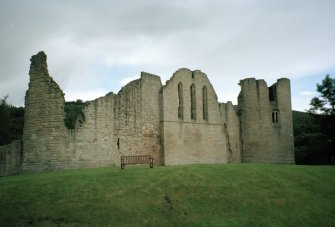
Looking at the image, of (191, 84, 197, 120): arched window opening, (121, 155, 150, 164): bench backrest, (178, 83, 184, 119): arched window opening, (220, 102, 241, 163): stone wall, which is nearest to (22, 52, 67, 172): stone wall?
(121, 155, 150, 164): bench backrest

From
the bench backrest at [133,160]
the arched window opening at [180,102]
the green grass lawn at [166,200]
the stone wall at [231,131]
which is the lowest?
the green grass lawn at [166,200]

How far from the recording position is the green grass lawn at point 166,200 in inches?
517

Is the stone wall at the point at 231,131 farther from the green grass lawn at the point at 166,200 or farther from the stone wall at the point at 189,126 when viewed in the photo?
the green grass lawn at the point at 166,200

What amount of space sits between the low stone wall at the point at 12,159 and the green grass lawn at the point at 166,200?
3695mm

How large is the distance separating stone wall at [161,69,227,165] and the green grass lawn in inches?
313

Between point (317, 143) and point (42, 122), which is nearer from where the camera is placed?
point (42, 122)

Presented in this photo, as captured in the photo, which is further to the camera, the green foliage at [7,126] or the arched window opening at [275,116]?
the green foliage at [7,126]

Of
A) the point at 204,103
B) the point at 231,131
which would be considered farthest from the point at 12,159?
the point at 231,131

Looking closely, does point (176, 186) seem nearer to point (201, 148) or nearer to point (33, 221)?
point (33, 221)

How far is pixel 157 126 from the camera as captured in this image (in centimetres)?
2725

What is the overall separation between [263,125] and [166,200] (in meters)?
20.4

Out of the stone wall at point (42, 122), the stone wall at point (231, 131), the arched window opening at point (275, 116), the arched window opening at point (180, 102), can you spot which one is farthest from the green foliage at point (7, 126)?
the arched window opening at point (275, 116)

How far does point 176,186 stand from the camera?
1661cm

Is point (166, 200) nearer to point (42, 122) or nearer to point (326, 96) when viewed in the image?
point (42, 122)
